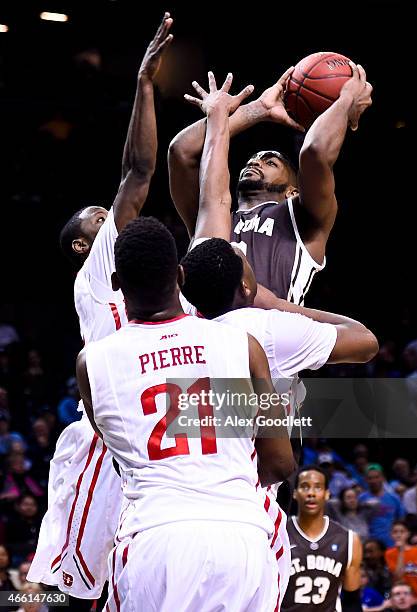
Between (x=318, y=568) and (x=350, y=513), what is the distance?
8.93 ft

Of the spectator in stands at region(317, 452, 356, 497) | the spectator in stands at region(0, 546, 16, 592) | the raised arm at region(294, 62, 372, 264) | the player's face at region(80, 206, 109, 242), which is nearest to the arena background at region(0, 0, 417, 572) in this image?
the spectator in stands at region(317, 452, 356, 497)

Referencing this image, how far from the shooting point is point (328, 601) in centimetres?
696

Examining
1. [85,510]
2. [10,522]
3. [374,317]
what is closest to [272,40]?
[374,317]

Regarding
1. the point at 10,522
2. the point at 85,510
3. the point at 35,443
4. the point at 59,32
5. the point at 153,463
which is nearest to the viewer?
the point at 153,463

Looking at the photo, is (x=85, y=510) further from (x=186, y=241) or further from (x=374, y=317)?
(x=374, y=317)

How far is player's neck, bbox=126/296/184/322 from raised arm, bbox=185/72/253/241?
934 millimetres

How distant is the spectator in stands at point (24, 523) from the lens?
9032 millimetres

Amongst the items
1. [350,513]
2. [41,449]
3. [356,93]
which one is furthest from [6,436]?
[356,93]

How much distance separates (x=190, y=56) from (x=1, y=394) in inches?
226

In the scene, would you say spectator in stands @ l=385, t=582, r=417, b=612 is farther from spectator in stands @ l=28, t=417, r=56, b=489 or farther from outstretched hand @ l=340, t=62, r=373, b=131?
outstretched hand @ l=340, t=62, r=373, b=131

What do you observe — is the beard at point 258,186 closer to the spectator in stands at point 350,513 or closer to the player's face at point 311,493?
the player's face at point 311,493

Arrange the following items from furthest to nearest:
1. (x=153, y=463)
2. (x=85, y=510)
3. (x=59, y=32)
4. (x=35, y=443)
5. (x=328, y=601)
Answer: (x=59, y=32), (x=35, y=443), (x=328, y=601), (x=85, y=510), (x=153, y=463)

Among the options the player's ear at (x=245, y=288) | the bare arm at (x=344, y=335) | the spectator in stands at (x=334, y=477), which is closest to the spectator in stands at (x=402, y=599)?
the spectator in stands at (x=334, y=477)

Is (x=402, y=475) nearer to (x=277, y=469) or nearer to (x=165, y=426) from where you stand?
(x=277, y=469)
